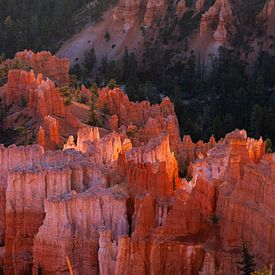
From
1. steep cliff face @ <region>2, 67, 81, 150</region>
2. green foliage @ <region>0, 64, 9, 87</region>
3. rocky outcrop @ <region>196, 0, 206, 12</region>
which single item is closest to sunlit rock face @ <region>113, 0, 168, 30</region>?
rocky outcrop @ <region>196, 0, 206, 12</region>

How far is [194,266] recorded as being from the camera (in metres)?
21.4

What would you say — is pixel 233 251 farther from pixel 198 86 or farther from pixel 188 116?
pixel 198 86

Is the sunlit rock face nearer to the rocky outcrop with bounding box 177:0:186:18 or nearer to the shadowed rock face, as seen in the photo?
the rocky outcrop with bounding box 177:0:186:18

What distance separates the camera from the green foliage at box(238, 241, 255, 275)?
63.4 feet

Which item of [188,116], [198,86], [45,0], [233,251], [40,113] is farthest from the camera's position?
[45,0]

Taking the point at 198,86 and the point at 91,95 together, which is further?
the point at 198,86

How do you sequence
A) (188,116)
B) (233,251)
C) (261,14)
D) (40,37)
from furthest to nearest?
1. (40,37)
2. (261,14)
3. (188,116)
4. (233,251)

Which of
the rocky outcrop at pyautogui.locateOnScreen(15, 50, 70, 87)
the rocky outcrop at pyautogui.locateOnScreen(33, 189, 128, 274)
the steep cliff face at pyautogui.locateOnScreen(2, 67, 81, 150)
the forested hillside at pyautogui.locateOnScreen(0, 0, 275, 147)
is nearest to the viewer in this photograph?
the rocky outcrop at pyautogui.locateOnScreen(33, 189, 128, 274)

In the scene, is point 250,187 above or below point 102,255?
above

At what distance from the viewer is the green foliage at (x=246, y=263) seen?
19312 mm

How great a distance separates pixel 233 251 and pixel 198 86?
41302 millimetres

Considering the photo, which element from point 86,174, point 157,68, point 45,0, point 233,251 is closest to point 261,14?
point 157,68

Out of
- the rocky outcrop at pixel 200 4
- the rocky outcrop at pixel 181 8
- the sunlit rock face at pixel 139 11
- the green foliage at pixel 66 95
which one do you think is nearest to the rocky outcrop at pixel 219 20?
the rocky outcrop at pixel 200 4

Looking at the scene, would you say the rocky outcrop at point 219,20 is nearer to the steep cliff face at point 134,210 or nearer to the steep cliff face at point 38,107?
the steep cliff face at point 38,107
